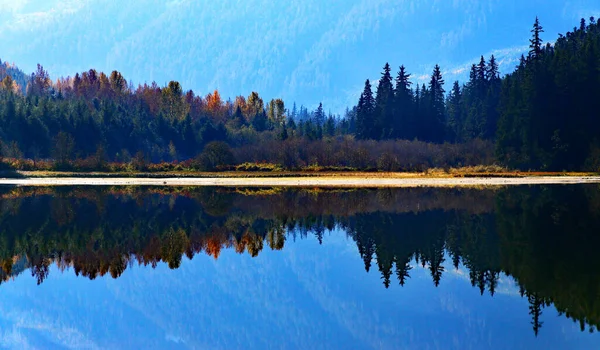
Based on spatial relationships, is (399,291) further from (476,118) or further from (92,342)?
(476,118)

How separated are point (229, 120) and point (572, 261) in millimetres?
118262

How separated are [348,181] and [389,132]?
141ft

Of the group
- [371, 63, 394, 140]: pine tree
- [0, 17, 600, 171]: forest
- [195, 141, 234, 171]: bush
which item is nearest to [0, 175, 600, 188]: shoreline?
[195, 141, 234, 171]: bush

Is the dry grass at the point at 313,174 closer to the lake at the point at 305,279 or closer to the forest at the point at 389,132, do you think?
the forest at the point at 389,132

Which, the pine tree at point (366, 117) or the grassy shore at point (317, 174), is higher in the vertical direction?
the pine tree at point (366, 117)

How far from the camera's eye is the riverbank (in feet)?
197

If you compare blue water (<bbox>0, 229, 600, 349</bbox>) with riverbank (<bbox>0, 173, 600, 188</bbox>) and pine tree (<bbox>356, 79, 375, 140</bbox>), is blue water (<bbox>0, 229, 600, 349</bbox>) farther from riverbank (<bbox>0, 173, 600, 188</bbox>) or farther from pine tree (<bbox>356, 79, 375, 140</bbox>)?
pine tree (<bbox>356, 79, 375, 140</bbox>)

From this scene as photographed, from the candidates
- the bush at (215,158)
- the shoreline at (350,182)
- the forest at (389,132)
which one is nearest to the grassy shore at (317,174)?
the shoreline at (350,182)

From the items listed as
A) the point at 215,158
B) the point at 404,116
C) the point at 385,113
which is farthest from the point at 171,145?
the point at 404,116

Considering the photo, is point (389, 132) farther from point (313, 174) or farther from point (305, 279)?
point (305, 279)

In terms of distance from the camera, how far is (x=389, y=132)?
106625 mm

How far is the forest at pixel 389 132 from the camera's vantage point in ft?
246

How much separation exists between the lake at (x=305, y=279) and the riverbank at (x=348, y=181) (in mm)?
24001

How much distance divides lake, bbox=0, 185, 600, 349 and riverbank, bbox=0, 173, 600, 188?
24.0 m
